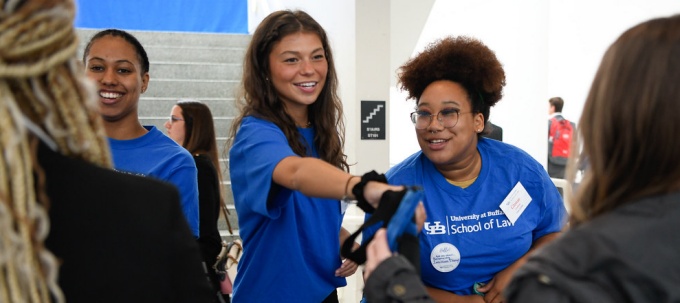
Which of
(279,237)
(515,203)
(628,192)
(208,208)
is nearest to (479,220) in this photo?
(515,203)

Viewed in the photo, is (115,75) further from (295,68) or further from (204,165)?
(204,165)

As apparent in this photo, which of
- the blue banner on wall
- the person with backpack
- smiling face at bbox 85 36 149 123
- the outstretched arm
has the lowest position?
the person with backpack

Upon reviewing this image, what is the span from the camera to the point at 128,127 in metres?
2.17

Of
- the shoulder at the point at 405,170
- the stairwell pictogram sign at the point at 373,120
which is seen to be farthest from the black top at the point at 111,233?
the stairwell pictogram sign at the point at 373,120

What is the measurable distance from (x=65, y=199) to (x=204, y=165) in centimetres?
216

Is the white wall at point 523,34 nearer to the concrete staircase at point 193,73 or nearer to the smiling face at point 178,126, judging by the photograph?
the concrete staircase at point 193,73

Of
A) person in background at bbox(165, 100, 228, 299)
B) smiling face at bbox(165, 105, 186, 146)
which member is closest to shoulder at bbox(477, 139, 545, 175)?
person in background at bbox(165, 100, 228, 299)

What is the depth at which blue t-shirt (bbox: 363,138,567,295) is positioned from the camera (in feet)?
6.43

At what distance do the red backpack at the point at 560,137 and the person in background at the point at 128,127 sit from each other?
6.09 m

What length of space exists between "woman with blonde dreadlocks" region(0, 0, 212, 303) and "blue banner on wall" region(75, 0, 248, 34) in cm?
788

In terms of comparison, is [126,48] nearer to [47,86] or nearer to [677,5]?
[47,86]

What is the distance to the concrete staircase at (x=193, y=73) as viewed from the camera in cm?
570

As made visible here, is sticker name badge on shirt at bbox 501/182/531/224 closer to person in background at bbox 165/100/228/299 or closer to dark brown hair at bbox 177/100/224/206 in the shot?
person in background at bbox 165/100/228/299

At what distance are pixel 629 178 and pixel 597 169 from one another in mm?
57
